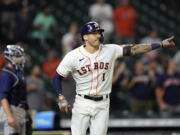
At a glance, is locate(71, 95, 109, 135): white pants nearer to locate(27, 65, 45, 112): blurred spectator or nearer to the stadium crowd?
the stadium crowd

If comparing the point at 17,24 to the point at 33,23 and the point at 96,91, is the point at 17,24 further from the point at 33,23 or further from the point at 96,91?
the point at 96,91

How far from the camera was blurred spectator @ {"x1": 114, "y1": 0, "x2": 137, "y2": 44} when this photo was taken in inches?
660

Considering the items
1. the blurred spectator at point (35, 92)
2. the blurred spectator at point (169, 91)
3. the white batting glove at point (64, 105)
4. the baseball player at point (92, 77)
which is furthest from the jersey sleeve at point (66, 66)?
the blurred spectator at point (169, 91)

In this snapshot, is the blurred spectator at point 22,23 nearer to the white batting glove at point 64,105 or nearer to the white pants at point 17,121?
the white pants at point 17,121

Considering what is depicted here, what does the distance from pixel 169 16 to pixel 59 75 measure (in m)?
10.3

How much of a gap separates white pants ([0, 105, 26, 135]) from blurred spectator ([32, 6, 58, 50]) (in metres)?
7.40

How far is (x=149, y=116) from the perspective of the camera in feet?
45.1

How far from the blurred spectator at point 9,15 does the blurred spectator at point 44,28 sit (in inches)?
20.9

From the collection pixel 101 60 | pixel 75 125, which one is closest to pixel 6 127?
pixel 75 125

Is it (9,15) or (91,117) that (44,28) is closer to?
(9,15)

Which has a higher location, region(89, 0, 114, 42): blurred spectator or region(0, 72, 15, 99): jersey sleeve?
region(89, 0, 114, 42): blurred spectator

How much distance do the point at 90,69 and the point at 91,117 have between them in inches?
25.5

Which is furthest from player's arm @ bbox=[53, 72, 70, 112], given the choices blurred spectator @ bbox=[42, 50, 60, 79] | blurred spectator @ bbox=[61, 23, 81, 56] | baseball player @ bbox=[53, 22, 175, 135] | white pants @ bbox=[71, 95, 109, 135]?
blurred spectator @ bbox=[61, 23, 81, 56]

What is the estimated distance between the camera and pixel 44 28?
17.0 metres
